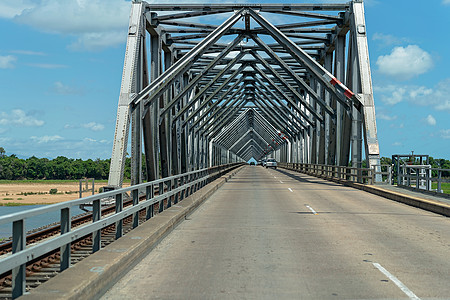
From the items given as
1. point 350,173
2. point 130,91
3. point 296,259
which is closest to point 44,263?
point 296,259

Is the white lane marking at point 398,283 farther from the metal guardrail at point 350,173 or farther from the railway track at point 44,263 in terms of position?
the metal guardrail at point 350,173

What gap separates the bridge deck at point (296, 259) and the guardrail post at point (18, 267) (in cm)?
125

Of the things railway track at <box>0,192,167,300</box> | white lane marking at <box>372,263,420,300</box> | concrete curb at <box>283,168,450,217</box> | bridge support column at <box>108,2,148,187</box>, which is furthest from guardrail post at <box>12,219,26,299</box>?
bridge support column at <box>108,2,148,187</box>

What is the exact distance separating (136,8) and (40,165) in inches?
6716

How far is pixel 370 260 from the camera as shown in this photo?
8.42 meters

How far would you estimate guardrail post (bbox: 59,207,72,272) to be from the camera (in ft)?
21.4

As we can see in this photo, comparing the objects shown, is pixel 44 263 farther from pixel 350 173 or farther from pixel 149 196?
pixel 350 173

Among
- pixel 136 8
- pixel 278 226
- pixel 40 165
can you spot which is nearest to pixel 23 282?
pixel 278 226

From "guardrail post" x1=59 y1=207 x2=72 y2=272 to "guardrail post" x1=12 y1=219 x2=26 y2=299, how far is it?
120cm

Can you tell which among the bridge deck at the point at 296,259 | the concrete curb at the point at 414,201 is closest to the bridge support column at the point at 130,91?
the bridge deck at the point at 296,259

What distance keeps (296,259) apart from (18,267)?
15.0 feet

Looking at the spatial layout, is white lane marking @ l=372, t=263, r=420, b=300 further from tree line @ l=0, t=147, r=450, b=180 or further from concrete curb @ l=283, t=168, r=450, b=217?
tree line @ l=0, t=147, r=450, b=180

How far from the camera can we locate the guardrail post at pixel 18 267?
5.24 metres

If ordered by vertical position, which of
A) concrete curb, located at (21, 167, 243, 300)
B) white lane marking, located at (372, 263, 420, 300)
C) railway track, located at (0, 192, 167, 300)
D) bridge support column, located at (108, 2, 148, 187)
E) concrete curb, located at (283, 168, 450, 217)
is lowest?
railway track, located at (0, 192, 167, 300)
